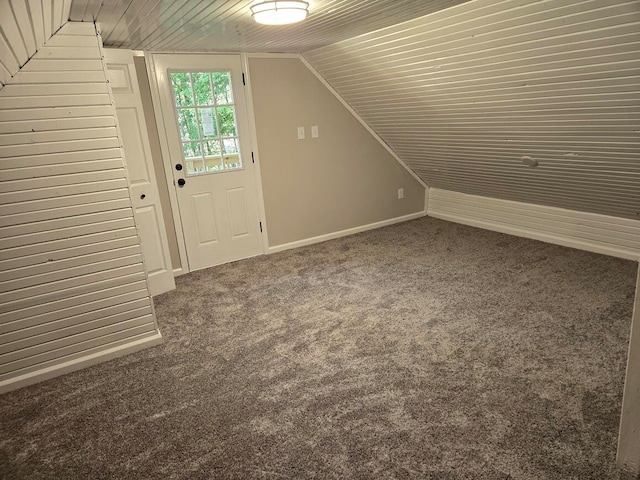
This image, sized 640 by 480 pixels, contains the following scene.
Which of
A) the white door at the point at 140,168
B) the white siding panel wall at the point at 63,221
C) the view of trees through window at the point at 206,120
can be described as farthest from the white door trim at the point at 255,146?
the white siding panel wall at the point at 63,221

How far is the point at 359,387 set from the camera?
2111 mm

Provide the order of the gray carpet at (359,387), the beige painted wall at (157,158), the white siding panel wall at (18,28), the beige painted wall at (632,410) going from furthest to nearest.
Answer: the beige painted wall at (157,158) < the gray carpet at (359,387) < the beige painted wall at (632,410) < the white siding panel wall at (18,28)

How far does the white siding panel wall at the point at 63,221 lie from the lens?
2.06 meters

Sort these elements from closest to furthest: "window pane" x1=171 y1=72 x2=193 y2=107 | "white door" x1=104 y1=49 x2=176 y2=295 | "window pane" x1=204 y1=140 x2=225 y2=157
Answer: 1. "white door" x1=104 y1=49 x2=176 y2=295
2. "window pane" x1=171 y1=72 x2=193 y2=107
3. "window pane" x1=204 y1=140 x2=225 y2=157

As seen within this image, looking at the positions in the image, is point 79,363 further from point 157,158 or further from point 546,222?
point 546,222

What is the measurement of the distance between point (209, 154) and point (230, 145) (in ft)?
0.71

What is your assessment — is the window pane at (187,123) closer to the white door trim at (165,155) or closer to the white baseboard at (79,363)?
the white door trim at (165,155)

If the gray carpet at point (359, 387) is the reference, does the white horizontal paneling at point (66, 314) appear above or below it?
above

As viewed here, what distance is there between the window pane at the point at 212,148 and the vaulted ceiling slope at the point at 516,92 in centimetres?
118

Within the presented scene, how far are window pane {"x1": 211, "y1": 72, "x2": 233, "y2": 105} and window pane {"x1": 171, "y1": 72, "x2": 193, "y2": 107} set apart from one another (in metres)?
0.23

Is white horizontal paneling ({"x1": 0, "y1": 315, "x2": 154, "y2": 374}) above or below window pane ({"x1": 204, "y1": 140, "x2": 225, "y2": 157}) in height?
below

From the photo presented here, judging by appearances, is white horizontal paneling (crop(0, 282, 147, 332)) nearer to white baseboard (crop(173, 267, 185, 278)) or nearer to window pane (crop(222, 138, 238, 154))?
white baseboard (crop(173, 267, 185, 278))

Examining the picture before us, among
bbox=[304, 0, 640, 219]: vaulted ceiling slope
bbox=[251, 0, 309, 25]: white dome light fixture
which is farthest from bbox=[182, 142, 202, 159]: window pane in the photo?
bbox=[251, 0, 309, 25]: white dome light fixture

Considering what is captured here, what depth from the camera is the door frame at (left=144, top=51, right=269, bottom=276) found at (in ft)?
10.5
